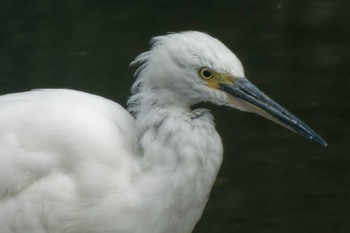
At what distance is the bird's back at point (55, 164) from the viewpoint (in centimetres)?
433

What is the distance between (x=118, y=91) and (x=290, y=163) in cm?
180

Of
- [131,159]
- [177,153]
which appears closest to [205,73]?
[177,153]

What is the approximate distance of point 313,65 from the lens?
26.8 feet

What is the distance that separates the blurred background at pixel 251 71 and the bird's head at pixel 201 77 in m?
1.77

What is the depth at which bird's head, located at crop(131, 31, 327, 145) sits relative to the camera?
165 inches

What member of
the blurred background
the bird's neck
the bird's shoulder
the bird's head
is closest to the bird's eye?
the bird's head

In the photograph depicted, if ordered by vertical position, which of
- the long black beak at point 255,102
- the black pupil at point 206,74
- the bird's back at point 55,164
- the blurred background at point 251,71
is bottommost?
the blurred background at point 251,71

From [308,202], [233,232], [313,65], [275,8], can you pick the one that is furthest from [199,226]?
[275,8]

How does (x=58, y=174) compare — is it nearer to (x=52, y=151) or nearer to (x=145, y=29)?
(x=52, y=151)

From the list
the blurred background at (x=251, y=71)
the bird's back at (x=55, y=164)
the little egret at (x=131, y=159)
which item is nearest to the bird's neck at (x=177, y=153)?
the little egret at (x=131, y=159)

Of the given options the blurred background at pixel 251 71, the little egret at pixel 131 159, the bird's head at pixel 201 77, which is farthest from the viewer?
the blurred background at pixel 251 71

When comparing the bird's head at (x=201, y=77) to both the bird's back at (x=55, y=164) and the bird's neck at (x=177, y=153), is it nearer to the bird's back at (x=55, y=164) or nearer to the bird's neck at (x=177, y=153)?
the bird's neck at (x=177, y=153)

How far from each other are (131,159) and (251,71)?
12.2ft

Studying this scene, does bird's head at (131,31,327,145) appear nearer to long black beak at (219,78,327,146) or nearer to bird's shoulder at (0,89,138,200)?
long black beak at (219,78,327,146)
